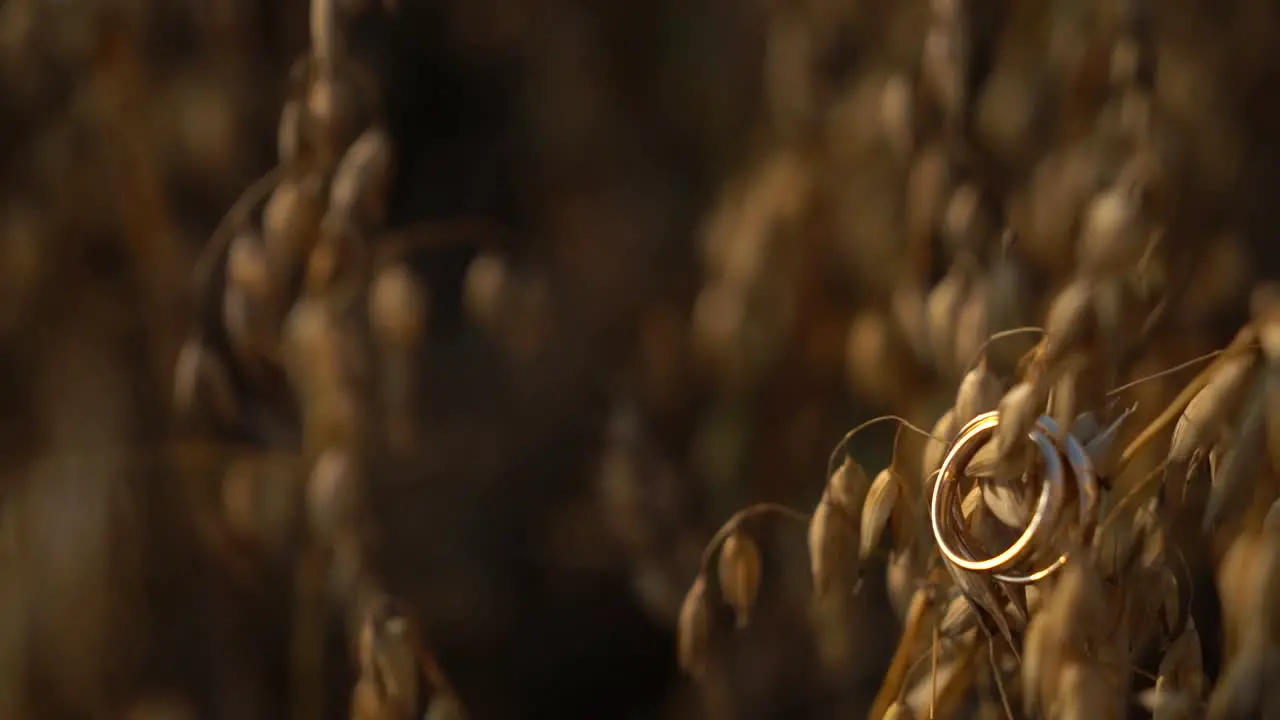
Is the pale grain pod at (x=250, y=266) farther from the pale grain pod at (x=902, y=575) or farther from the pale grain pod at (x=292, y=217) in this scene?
the pale grain pod at (x=902, y=575)

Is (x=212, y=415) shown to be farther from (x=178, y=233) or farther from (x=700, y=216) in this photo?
(x=700, y=216)

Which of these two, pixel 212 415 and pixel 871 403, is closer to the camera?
pixel 212 415

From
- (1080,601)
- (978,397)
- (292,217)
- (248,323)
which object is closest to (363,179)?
(292,217)

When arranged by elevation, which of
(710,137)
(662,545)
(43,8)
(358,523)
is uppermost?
(43,8)

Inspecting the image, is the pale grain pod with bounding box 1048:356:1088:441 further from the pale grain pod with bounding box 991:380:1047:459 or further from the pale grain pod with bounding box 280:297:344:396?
→ the pale grain pod with bounding box 280:297:344:396

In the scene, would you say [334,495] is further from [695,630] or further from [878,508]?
[878,508]

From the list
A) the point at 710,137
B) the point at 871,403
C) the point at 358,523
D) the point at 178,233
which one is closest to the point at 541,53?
the point at 710,137

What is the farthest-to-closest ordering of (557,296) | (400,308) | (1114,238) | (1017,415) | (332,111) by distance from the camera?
(557,296)
(400,308)
(332,111)
(1114,238)
(1017,415)

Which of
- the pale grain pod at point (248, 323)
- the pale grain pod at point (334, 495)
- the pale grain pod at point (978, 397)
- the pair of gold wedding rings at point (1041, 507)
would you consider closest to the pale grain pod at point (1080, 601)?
the pair of gold wedding rings at point (1041, 507)
